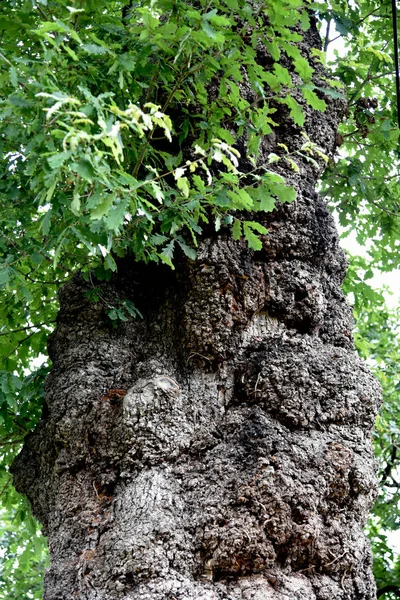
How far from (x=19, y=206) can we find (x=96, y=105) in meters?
1.29

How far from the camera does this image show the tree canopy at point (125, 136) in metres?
2.49

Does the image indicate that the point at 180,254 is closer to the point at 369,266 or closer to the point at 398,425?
the point at 369,266

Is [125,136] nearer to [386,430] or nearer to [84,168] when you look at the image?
[84,168]

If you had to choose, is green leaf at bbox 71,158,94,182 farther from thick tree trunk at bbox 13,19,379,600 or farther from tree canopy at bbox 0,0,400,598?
thick tree trunk at bbox 13,19,379,600

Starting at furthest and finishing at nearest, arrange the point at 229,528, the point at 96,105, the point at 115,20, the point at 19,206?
the point at 19,206, the point at 115,20, the point at 229,528, the point at 96,105

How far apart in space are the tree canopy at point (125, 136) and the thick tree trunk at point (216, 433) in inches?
8.1

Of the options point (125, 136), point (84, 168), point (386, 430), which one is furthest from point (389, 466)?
point (84, 168)

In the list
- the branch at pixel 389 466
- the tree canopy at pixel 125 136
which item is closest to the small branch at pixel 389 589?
the branch at pixel 389 466

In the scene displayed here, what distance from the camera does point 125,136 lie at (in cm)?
312

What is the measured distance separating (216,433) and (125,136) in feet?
4.48

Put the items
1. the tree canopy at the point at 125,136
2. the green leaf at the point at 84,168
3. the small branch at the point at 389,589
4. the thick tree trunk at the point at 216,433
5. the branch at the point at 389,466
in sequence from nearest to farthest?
1. the green leaf at the point at 84,168
2. the tree canopy at the point at 125,136
3. the thick tree trunk at the point at 216,433
4. the small branch at the point at 389,589
5. the branch at the point at 389,466

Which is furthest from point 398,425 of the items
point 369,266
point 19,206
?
point 19,206

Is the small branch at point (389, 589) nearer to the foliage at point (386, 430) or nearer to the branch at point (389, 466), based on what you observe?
the foliage at point (386, 430)

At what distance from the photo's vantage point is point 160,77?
9.90ft
